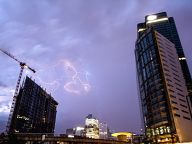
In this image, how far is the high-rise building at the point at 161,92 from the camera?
123 m

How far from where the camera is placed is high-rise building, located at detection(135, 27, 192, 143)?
123188mm

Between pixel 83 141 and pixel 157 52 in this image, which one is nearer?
pixel 83 141

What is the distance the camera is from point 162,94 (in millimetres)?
132125

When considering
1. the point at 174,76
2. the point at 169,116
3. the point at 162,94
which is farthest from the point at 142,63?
the point at 169,116

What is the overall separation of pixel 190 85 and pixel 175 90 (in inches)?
1590

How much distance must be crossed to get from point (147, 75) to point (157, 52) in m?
17.4

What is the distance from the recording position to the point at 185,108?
139 meters

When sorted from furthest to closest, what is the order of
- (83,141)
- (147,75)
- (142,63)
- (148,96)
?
(142,63) < (147,75) < (148,96) < (83,141)

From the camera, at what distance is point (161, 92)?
437 ft

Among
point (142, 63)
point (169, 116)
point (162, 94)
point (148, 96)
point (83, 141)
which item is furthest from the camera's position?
point (142, 63)

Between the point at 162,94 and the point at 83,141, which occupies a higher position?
the point at 162,94

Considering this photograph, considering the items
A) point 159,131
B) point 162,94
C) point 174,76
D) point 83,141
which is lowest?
point 83,141

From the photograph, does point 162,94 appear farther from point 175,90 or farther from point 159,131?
point 159,131

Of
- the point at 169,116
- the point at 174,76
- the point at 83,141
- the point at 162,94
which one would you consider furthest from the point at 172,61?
the point at 83,141
